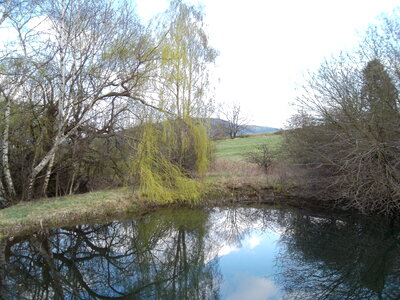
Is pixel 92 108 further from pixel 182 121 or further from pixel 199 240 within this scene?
pixel 199 240

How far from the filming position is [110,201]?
1039cm

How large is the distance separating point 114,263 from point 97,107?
6.91 meters

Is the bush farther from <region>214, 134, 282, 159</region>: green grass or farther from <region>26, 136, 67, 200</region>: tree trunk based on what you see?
<region>26, 136, 67, 200</region>: tree trunk

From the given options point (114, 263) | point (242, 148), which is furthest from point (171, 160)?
point (242, 148)

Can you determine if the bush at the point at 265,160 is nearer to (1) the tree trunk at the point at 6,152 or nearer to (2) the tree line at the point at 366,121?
(2) the tree line at the point at 366,121

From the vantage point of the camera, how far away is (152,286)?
5.57 metres

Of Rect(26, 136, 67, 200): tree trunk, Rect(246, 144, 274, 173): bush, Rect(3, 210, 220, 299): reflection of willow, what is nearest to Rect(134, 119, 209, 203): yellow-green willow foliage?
Rect(3, 210, 220, 299): reflection of willow

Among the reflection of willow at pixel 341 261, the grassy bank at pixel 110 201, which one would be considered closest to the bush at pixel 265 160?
the grassy bank at pixel 110 201

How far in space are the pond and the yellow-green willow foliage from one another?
129cm

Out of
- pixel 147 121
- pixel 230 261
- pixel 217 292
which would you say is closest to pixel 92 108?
pixel 147 121

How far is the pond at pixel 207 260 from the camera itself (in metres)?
5.34

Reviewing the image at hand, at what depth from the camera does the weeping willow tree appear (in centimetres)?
1088

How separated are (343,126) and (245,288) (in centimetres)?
613

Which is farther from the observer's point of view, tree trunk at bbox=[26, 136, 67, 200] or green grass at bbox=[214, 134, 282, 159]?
green grass at bbox=[214, 134, 282, 159]
